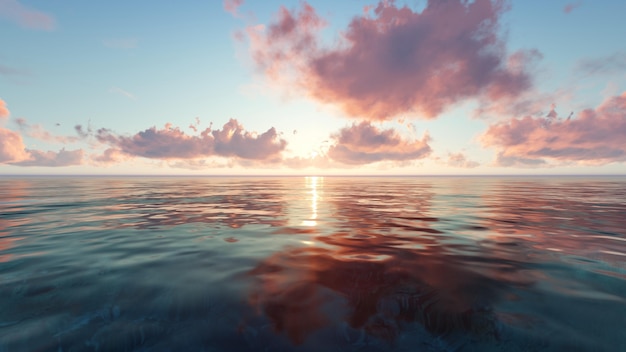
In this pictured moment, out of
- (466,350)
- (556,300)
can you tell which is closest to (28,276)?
(466,350)

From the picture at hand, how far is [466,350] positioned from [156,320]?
5.78 m

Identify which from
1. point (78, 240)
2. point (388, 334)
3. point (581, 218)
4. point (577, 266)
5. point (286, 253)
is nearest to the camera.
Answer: point (388, 334)

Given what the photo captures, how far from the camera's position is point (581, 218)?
17.1 metres

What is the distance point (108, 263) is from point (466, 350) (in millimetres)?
10042

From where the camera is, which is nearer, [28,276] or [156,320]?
[156,320]

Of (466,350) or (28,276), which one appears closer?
(466,350)

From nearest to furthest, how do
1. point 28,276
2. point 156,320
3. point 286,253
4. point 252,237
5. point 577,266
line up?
point 156,320, point 28,276, point 577,266, point 286,253, point 252,237

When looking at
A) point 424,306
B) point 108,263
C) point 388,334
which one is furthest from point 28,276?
point 424,306

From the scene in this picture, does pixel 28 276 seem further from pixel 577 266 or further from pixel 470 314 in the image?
pixel 577 266

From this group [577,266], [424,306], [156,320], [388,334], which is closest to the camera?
[388,334]

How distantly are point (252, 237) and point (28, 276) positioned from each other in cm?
706

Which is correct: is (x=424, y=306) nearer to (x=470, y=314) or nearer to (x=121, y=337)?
(x=470, y=314)

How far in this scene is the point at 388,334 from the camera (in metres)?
4.83

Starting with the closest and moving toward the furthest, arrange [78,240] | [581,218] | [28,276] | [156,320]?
[156,320] < [28,276] < [78,240] < [581,218]
